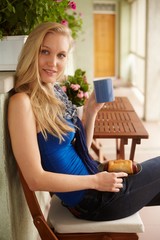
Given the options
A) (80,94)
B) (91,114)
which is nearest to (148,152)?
(80,94)

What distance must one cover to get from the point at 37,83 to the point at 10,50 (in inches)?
8.6

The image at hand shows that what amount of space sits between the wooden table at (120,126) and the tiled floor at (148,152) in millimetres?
528

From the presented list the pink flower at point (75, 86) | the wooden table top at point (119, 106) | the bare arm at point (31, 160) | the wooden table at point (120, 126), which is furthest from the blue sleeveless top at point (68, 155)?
the wooden table top at point (119, 106)

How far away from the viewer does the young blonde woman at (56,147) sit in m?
1.05

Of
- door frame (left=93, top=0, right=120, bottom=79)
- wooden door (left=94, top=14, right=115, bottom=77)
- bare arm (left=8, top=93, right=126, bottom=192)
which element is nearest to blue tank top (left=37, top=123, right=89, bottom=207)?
bare arm (left=8, top=93, right=126, bottom=192)

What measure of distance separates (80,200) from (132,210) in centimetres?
22

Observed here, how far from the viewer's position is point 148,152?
3.61 m

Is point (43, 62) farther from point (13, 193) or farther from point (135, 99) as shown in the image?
point (135, 99)

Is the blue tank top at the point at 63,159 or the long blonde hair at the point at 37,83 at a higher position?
the long blonde hair at the point at 37,83

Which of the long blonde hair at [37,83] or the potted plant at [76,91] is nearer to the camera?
the long blonde hair at [37,83]

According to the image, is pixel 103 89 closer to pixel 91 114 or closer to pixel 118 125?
pixel 91 114

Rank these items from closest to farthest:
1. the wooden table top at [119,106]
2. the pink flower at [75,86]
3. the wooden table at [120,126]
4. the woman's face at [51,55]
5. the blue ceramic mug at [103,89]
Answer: the woman's face at [51,55] < the blue ceramic mug at [103,89] < the wooden table at [120,126] < the pink flower at [75,86] < the wooden table top at [119,106]

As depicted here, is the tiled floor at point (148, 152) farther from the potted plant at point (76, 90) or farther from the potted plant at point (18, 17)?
the potted plant at point (18, 17)

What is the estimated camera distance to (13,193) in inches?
49.1
